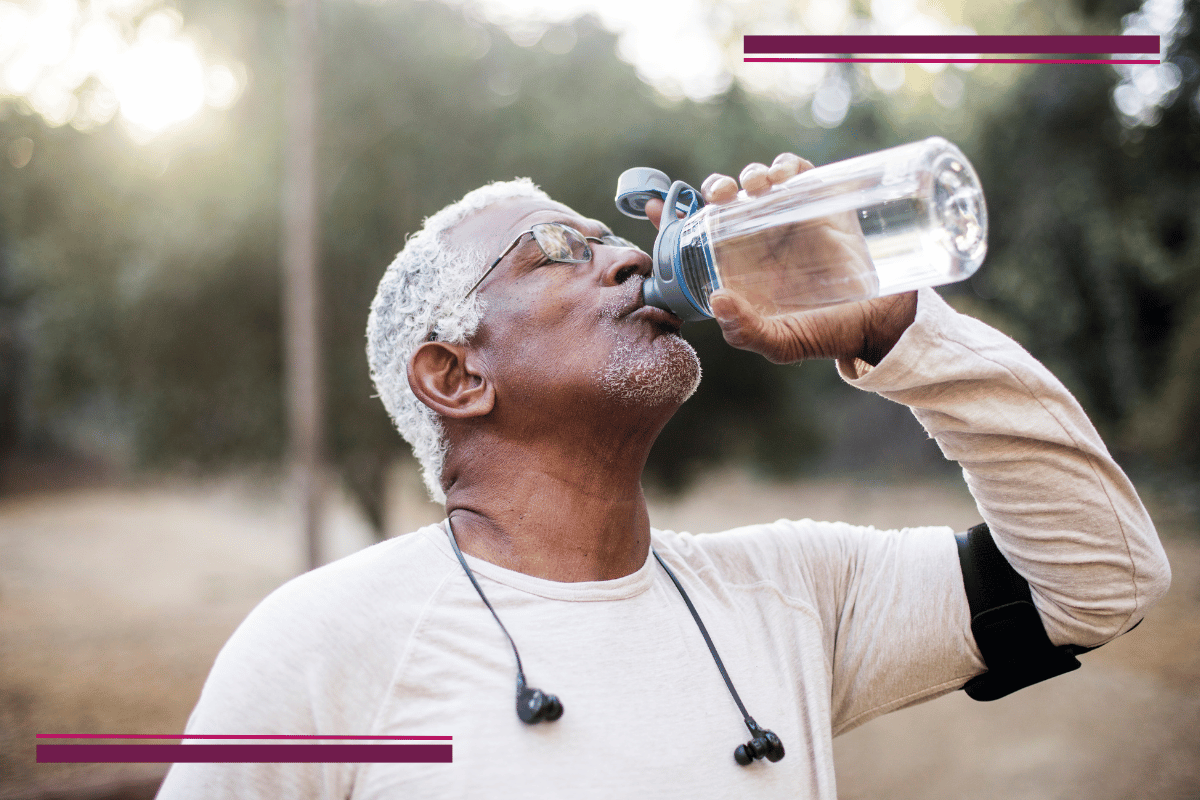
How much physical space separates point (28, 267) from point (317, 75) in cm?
488

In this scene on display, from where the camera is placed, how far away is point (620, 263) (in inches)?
68.1

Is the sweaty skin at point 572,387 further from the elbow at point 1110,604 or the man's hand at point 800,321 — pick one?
the elbow at point 1110,604

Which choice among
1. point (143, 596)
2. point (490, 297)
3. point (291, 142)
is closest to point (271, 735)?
point (490, 297)

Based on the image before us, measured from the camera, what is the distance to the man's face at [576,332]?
1.63m

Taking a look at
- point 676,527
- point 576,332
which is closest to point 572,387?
point 576,332

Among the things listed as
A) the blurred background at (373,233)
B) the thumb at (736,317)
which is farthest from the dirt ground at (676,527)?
the thumb at (736,317)

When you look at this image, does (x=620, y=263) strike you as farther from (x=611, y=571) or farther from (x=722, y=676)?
(x=722, y=676)

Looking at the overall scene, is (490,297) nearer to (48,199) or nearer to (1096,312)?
(48,199)

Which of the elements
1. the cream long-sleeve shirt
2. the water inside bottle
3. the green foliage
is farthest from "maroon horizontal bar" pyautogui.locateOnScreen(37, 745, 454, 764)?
the green foliage

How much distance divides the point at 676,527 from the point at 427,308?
43.4 ft

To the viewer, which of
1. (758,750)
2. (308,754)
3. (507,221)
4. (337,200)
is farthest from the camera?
(337,200)

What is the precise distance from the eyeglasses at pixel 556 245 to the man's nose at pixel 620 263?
3 cm

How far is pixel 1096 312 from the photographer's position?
42.0 feet

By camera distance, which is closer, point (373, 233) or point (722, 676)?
point (722, 676)
